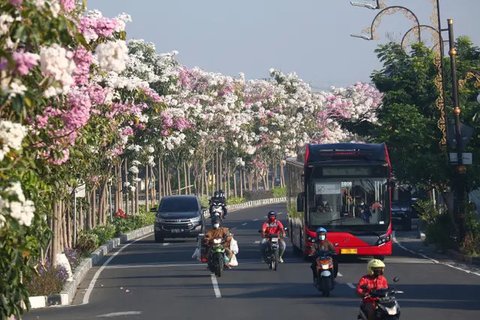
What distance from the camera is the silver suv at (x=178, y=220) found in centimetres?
4869

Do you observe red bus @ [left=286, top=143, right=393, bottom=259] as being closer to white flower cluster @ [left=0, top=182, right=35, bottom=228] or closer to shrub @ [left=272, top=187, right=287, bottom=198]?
white flower cluster @ [left=0, top=182, right=35, bottom=228]

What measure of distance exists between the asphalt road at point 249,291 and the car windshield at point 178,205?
30.9 ft

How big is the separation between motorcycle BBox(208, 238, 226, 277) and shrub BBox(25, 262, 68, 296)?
4522 millimetres

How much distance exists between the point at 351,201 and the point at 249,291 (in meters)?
7.84

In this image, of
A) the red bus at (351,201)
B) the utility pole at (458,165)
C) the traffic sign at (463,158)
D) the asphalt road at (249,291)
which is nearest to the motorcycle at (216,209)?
the asphalt road at (249,291)

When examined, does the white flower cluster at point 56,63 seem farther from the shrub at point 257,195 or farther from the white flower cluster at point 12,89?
the shrub at point 257,195

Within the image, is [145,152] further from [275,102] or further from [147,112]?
[275,102]

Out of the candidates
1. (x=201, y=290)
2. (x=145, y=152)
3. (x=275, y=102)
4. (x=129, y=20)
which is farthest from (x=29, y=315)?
(x=275, y=102)

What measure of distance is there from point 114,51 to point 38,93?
2.73 feet

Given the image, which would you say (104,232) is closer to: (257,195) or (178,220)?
(178,220)

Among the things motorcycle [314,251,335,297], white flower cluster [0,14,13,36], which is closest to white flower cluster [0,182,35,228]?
white flower cluster [0,14,13,36]

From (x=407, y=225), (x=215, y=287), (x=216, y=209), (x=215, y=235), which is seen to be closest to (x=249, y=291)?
(x=215, y=287)

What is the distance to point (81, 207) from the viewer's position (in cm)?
4238

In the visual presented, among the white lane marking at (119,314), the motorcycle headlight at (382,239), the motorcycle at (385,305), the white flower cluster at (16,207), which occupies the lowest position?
the white lane marking at (119,314)
